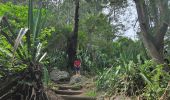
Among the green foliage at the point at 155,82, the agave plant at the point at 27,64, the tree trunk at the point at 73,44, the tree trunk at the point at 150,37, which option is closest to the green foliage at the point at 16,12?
the tree trunk at the point at 73,44

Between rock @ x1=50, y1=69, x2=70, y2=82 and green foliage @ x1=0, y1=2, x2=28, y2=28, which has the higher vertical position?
green foliage @ x1=0, y1=2, x2=28, y2=28

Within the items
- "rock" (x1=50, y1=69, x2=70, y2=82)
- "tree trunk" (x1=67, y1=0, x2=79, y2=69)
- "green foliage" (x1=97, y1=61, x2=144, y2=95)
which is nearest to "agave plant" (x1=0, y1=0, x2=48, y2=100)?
"green foliage" (x1=97, y1=61, x2=144, y2=95)

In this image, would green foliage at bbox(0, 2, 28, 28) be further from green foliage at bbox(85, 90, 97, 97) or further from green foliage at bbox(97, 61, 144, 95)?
green foliage at bbox(97, 61, 144, 95)

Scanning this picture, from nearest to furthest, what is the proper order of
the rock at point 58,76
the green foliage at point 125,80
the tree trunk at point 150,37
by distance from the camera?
the green foliage at point 125,80, the tree trunk at point 150,37, the rock at point 58,76

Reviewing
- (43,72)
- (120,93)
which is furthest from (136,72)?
(43,72)

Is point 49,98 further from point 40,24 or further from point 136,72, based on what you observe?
point 136,72

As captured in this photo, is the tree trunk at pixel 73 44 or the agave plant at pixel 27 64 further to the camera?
the tree trunk at pixel 73 44

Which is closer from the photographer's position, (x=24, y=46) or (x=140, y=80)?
(x=24, y=46)

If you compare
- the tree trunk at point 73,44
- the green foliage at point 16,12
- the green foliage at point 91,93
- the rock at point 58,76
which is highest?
the green foliage at point 16,12

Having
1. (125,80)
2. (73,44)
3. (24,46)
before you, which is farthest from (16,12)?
(24,46)

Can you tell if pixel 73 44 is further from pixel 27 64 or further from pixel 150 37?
pixel 27 64

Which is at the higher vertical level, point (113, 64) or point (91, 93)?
point (113, 64)

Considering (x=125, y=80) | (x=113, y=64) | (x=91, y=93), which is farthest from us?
(x=91, y=93)

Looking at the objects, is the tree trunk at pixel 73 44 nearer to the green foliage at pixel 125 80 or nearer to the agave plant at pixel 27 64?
the green foliage at pixel 125 80
